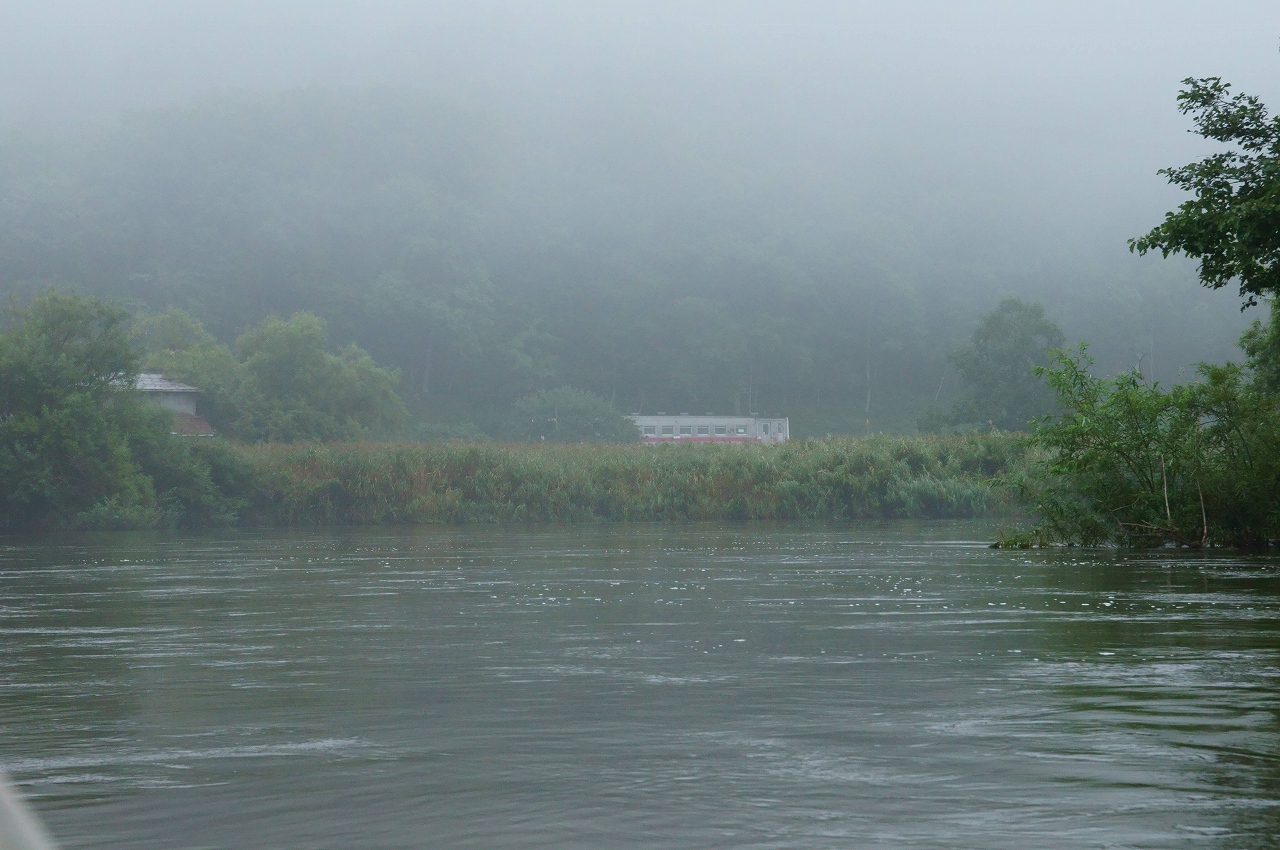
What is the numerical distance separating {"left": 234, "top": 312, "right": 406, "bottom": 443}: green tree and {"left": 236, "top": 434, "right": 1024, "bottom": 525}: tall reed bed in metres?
36.2

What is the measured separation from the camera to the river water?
6.88 m

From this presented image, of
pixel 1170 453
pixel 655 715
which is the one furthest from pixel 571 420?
pixel 655 715

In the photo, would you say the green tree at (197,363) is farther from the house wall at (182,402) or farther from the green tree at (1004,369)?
the green tree at (1004,369)

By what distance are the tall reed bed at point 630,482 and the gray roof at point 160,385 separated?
38978 millimetres

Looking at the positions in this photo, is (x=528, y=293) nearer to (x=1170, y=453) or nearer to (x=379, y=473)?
(x=379, y=473)

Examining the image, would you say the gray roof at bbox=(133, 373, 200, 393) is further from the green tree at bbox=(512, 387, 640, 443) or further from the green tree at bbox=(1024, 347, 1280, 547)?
the green tree at bbox=(1024, 347, 1280, 547)

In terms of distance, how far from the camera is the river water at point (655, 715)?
6.88m

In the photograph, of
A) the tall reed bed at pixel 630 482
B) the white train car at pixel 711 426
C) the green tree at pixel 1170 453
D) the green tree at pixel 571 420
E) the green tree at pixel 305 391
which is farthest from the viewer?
the white train car at pixel 711 426

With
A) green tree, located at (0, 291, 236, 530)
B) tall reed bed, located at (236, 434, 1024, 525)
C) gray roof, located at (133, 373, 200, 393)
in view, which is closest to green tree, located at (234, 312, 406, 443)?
gray roof, located at (133, 373, 200, 393)

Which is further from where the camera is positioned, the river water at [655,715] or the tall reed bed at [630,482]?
the tall reed bed at [630,482]

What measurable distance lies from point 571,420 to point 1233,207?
402ft

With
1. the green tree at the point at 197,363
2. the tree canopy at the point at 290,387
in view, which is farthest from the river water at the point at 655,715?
the tree canopy at the point at 290,387

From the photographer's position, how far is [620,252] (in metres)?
194

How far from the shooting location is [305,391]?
109 m
